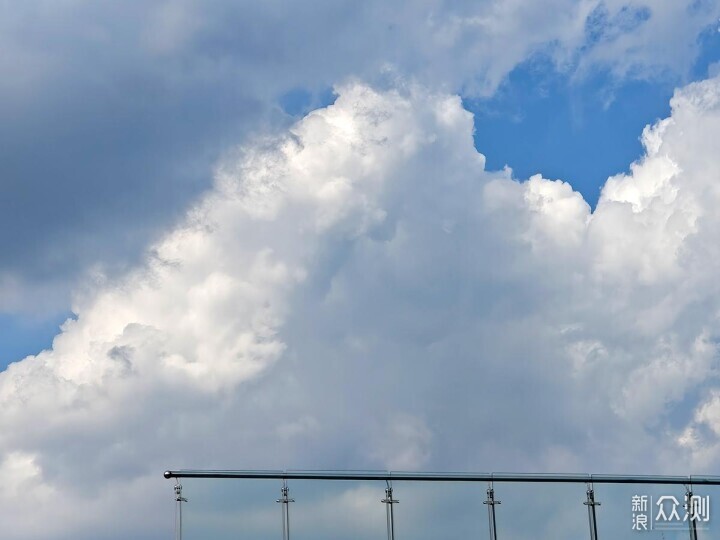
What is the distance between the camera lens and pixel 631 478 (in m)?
65.1

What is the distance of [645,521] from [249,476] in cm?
2187

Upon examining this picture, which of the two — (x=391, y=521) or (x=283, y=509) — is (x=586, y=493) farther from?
(x=283, y=509)

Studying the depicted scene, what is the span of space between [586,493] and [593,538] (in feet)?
8.12

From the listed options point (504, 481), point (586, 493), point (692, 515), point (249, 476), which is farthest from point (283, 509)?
point (692, 515)

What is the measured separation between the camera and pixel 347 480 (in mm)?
61188

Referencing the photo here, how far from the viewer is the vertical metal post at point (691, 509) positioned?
65062 millimetres

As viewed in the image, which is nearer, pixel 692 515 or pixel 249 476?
pixel 249 476

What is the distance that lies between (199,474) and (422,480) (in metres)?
11.6

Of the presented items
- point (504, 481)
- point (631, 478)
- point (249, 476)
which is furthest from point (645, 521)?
point (249, 476)

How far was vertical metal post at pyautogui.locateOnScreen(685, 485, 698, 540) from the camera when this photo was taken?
6506cm

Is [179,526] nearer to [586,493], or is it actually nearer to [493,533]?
[493,533]

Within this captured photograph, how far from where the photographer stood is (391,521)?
60.7 m

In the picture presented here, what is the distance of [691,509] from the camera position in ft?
216

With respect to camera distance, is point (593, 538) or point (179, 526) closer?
point (179, 526)
